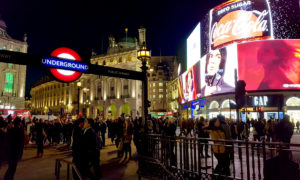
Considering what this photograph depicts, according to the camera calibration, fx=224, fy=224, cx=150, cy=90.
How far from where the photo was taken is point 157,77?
104 metres

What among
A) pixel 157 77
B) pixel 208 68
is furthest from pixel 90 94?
pixel 208 68

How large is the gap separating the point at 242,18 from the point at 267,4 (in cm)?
385

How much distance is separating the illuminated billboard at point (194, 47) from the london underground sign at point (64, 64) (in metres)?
38.8

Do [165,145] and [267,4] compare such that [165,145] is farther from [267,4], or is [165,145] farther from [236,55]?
[267,4]

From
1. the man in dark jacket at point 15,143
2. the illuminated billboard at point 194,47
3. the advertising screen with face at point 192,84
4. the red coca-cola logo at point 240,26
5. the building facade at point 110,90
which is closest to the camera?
the man in dark jacket at point 15,143

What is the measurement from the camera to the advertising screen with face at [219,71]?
34.0 m

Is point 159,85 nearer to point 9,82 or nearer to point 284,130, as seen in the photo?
point 9,82

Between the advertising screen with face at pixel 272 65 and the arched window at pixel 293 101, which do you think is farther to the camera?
the arched window at pixel 293 101

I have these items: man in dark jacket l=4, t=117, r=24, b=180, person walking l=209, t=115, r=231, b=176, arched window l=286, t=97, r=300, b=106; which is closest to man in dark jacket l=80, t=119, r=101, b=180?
man in dark jacket l=4, t=117, r=24, b=180

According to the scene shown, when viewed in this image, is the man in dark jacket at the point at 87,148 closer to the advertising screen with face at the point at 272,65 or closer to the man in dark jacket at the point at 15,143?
the man in dark jacket at the point at 15,143

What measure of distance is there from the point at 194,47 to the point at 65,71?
141ft

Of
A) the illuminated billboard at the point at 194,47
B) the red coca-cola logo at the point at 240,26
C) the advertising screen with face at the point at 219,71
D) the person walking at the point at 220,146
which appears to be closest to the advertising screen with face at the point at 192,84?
the illuminated billboard at the point at 194,47

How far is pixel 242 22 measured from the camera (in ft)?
112

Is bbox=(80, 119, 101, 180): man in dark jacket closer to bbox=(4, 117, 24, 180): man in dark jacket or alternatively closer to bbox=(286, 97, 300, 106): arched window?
bbox=(4, 117, 24, 180): man in dark jacket
